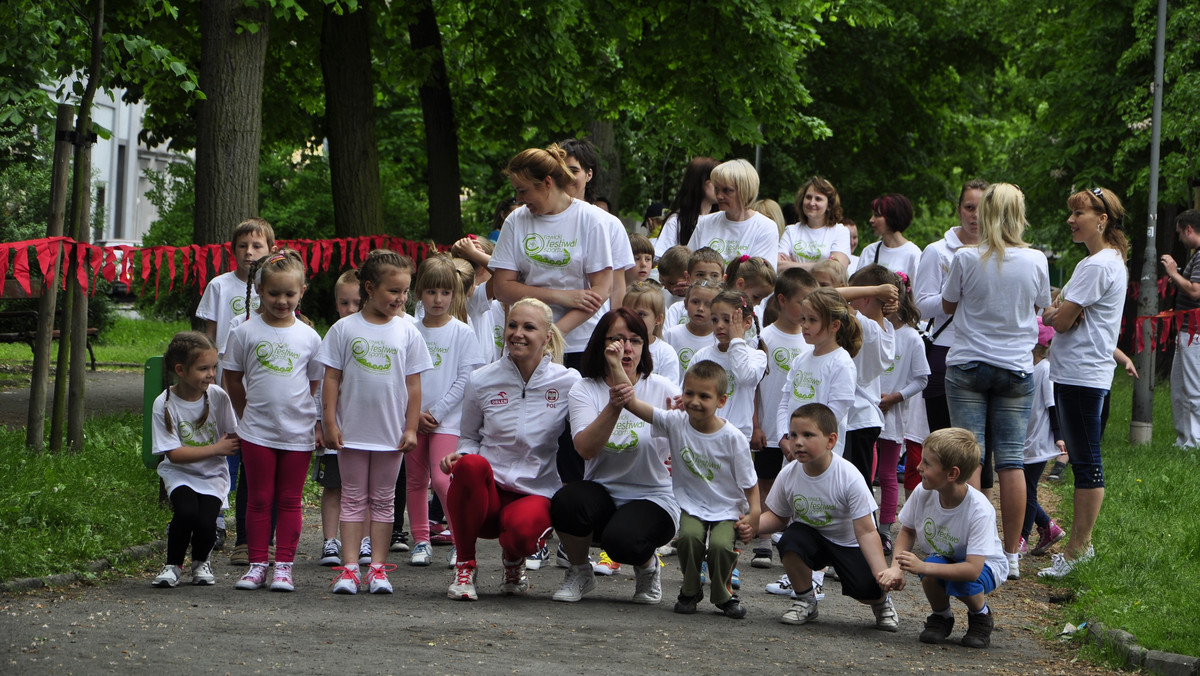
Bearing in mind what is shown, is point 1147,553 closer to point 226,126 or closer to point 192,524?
point 192,524

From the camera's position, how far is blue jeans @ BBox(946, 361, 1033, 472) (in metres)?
7.55

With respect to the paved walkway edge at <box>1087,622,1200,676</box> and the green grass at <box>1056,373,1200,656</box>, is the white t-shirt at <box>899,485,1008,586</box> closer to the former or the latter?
the paved walkway edge at <box>1087,622,1200,676</box>

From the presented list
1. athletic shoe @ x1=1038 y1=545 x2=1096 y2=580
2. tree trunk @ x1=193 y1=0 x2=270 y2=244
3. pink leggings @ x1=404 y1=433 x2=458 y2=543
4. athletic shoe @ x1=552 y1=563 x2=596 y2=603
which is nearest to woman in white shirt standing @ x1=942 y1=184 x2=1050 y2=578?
athletic shoe @ x1=1038 y1=545 x2=1096 y2=580

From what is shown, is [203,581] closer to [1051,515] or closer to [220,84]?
[220,84]

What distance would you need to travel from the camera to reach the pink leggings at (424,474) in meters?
7.59

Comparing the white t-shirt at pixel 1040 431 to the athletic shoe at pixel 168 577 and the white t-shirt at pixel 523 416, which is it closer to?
the white t-shirt at pixel 523 416

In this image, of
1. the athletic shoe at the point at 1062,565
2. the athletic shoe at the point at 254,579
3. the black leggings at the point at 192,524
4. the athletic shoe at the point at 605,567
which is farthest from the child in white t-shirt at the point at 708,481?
the athletic shoe at the point at 1062,565

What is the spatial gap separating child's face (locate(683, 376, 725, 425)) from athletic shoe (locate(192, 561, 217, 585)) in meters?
2.49

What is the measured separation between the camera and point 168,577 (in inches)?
265

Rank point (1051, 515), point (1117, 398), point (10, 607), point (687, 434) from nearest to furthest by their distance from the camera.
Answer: point (10, 607)
point (687, 434)
point (1051, 515)
point (1117, 398)

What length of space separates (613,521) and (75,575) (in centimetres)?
268

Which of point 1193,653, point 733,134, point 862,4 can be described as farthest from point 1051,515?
point 862,4

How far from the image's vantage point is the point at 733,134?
18.8 meters

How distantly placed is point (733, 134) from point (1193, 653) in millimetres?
13589
